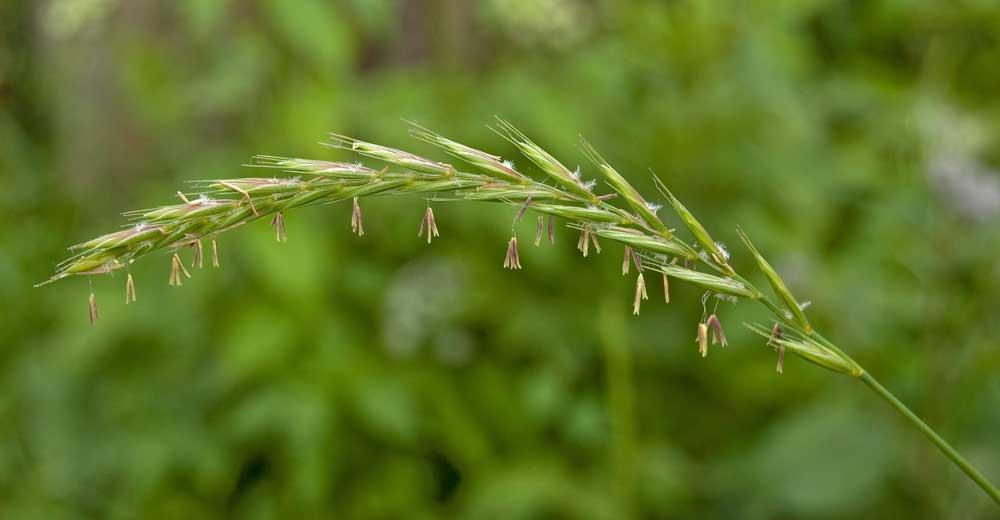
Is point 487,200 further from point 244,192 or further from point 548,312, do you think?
point 548,312

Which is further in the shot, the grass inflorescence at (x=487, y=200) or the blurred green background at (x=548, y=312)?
the blurred green background at (x=548, y=312)

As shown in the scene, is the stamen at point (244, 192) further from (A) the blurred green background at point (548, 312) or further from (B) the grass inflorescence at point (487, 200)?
(A) the blurred green background at point (548, 312)

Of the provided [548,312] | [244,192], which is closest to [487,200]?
[244,192]

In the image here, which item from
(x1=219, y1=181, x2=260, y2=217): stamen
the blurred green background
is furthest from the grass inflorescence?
the blurred green background

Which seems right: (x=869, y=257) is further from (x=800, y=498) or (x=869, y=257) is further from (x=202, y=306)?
(x=202, y=306)

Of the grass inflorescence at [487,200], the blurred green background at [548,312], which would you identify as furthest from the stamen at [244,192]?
the blurred green background at [548,312]

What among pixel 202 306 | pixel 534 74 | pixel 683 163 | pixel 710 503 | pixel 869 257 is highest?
pixel 534 74

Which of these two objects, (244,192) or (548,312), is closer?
(244,192)

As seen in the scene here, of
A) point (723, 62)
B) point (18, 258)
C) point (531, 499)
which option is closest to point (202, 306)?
point (531, 499)
